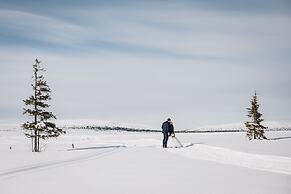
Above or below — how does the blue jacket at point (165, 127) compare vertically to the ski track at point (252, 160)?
above

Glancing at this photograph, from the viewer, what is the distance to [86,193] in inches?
385

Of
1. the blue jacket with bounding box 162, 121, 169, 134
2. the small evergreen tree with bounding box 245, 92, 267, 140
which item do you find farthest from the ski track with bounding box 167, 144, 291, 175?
the small evergreen tree with bounding box 245, 92, 267, 140

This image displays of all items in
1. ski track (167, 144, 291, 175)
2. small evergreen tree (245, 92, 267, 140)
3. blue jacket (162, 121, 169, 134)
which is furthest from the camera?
small evergreen tree (245, 92, 267, 140)

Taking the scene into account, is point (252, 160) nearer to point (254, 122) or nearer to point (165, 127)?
point (165, 127)

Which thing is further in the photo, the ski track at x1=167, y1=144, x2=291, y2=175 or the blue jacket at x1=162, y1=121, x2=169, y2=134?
the blue jacket at x1=162, y1=121, x2=169, y2=134

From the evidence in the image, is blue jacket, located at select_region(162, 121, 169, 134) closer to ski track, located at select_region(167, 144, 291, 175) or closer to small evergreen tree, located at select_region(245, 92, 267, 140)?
ski track, located at select_region(167, 144, 291, 175)

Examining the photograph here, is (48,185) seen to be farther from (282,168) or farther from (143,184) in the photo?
(282,168)

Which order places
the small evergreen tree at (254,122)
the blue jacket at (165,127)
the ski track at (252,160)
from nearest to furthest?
the ski track at (252,160) < the blue jacket at (165,127) < the small evergreen tree at (254,122)

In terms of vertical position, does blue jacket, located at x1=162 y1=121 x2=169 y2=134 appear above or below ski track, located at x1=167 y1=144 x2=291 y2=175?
above

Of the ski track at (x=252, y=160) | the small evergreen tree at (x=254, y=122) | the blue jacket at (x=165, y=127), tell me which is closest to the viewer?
the ski track at (x=252, y=160)

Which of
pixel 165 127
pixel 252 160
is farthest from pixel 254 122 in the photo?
pixel 252 160

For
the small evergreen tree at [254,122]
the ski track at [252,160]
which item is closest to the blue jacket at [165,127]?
the ski track at [252,160]

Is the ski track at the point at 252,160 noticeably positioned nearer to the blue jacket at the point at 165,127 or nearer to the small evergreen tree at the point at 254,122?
the blue jacket at the point at 165,127

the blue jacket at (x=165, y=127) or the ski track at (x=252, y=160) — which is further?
the blue jacket at (x=165, y=127)
